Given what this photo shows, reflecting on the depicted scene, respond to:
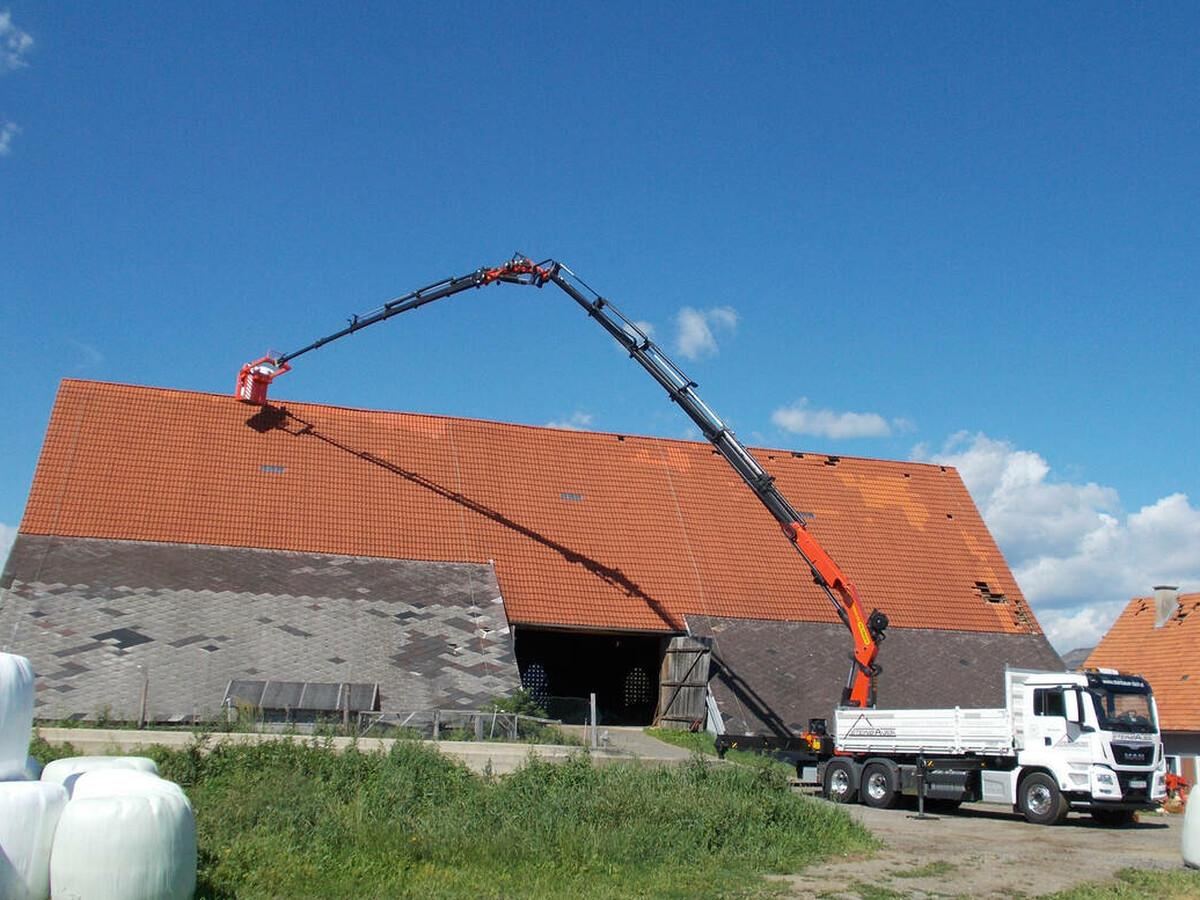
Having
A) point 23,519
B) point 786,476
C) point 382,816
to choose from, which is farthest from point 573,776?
point 786,476

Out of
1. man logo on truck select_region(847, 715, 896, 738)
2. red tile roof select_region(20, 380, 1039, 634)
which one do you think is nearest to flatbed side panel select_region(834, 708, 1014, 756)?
man logo on truck select_region(847, 715, 896, 738)

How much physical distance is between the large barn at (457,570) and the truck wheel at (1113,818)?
9236 mm

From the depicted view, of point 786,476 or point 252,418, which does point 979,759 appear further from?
point 252,418

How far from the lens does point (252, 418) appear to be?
114 feet

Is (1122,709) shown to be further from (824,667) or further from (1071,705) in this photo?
(824,667)

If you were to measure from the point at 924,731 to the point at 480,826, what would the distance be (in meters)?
11.5

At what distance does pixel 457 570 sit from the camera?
31328 mm

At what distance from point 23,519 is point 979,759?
22.9m

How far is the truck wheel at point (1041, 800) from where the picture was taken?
2030 centimetres

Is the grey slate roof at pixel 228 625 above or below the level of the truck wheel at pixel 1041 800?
above

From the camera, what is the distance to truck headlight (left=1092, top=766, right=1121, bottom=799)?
19.8 meters

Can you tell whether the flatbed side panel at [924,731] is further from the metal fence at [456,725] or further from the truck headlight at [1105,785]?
the metal fence at [456,725]

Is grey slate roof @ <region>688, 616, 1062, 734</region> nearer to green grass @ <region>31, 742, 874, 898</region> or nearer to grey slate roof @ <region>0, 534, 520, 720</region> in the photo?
grey slate roof @ <region>0, 534, 520, 720</region>

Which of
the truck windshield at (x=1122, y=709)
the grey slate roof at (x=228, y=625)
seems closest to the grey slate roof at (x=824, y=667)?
the grey slate roof at (x=228, y=625)
